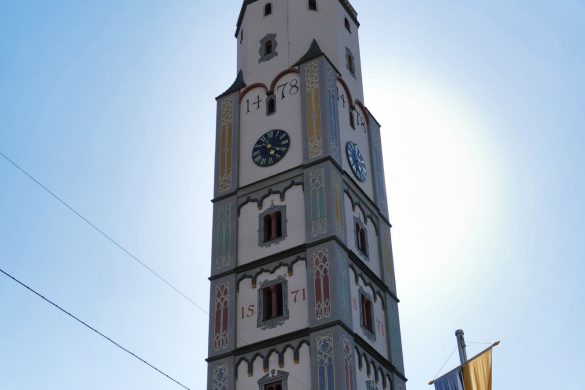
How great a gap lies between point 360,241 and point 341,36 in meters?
10.6

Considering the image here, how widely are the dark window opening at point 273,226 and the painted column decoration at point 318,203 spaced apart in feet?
5.13

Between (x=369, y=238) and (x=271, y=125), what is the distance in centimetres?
Result: 601

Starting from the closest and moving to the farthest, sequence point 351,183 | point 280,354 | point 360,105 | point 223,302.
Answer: point 280,354 < point 223,302 < point 351,183 < point 360,105

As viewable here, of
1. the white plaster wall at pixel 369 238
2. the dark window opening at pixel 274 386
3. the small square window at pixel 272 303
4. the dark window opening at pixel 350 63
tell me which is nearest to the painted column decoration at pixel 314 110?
the white plaster wall at pixel 369 238

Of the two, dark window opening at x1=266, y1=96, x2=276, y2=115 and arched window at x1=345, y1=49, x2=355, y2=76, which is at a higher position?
arched window at x1=345, y1=49, x2=355, y2=76

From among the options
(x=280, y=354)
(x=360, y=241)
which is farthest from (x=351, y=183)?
(x=280, y=354)

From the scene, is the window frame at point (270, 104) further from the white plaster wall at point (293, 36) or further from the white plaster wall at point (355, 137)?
the white plaster wall at point (355, 137)

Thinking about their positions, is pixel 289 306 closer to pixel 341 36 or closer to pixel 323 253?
pixel 323 253

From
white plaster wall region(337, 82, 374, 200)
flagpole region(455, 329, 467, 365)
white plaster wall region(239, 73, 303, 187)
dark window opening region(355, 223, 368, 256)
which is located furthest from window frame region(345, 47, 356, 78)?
flagpole region(455, 329, 467, 365)

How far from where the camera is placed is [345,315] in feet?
108

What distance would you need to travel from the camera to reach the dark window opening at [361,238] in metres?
36.8

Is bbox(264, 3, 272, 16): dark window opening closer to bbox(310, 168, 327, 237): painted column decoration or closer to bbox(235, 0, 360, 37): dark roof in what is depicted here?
bbox(235, 0, 360, 37): dark roof

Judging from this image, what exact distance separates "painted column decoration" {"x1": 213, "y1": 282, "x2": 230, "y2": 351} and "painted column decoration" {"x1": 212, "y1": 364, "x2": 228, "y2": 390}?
81 cm

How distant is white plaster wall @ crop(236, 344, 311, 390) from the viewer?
3198cm
